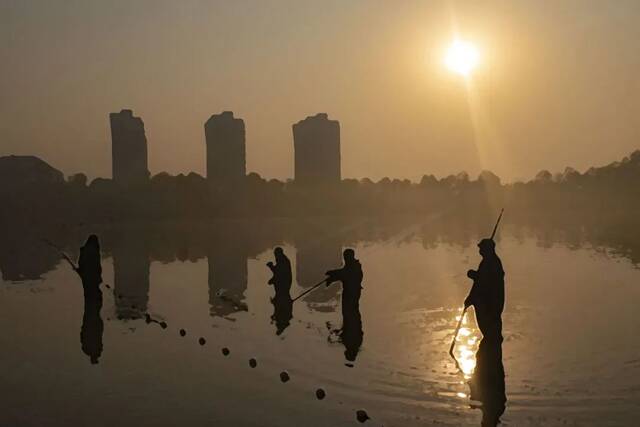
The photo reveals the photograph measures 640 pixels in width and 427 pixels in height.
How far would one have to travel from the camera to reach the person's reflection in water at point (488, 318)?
16000 mm

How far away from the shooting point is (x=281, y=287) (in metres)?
26.0

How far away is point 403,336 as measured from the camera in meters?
23.3

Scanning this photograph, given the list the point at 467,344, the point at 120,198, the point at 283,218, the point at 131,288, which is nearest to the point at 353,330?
the point at 467,344

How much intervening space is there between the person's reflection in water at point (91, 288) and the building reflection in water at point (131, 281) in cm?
114

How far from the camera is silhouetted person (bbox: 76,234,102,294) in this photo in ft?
80.7

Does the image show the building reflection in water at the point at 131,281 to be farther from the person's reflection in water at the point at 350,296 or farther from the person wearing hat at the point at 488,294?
the person wearing hat at the point at 488,294

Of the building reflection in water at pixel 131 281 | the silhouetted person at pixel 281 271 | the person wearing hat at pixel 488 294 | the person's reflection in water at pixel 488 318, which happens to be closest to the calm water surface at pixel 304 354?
the building reflection in water at pixel 131 281

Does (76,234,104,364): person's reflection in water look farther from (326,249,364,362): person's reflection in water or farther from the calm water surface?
(326,249,364,362): person's reflection in water

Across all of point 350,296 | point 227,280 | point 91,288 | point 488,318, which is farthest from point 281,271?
point 227,280

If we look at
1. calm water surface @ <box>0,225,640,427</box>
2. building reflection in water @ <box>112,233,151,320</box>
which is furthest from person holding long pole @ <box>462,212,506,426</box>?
building reflection in water @ <box>112,233,151,320</box>

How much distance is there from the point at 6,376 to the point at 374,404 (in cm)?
933

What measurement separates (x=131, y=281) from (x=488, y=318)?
27866 millimetres

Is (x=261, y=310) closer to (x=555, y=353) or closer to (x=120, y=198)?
(x=555, y=353)

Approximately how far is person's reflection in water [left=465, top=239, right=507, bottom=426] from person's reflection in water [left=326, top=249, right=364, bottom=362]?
4.55 meters
